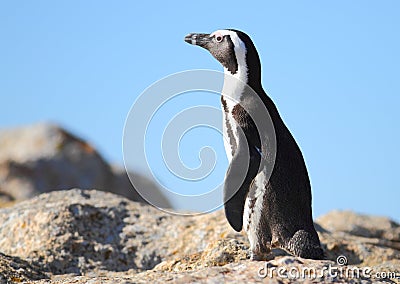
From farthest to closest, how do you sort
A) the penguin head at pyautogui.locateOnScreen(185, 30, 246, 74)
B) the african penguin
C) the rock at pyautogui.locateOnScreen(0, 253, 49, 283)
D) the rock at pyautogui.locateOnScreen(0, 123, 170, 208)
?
the rock at pyautogui.locateOnScreen(0, 123, 170, 208), the penguin head at pyautogui.locateOnScreen(185, 30, 246, 74), the rock at pyautogui.locateOnScreen(0, 253, 49, 283), the african penguin

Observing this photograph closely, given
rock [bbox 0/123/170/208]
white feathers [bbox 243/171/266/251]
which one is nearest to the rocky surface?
white feathers [bbox 243/171/266/251]

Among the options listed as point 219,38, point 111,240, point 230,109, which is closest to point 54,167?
point 111,240

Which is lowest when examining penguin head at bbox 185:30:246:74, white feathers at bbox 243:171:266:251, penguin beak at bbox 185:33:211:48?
white feathers at bbox 243:171:266:251

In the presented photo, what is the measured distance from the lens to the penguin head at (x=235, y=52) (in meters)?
7.47

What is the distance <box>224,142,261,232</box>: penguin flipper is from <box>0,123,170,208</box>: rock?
13.0m

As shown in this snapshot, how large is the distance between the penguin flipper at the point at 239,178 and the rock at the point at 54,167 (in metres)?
13.0

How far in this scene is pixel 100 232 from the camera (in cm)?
971

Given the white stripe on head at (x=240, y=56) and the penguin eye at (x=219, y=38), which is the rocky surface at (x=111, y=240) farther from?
the penguin eye at (x=219, y=38)

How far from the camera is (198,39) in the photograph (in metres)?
8.05

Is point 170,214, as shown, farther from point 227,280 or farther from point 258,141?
point 227,280

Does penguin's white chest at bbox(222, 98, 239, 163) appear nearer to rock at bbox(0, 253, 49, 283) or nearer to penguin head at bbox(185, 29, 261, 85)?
penguin head at bbox(185, 29, 261, 85)

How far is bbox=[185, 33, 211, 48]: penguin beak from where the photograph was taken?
26.0 ft

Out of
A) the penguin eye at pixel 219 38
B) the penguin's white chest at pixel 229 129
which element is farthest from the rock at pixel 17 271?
the penguin eye at pixel 219 38

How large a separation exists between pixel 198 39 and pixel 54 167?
14.9 meters
